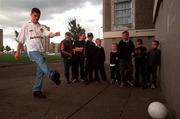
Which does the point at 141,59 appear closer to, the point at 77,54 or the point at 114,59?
the point at 114,59

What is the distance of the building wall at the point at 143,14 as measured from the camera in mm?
34812

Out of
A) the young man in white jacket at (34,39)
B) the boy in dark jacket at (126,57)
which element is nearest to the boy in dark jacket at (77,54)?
the boy in dark jacket at (126,57)

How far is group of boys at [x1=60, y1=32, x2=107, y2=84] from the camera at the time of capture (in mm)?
12852

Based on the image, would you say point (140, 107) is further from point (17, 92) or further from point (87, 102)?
point (17, 92)

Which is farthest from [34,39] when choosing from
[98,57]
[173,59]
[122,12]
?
[122,12]

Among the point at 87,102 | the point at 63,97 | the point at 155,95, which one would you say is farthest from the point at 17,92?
the point at 155,95

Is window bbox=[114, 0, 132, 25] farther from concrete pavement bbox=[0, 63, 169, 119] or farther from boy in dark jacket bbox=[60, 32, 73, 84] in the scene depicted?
concrete pavement bbox=[0, 63, 169, 119]

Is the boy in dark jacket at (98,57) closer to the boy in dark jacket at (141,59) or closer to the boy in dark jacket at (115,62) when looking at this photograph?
the boy in dark jacket at (115,62)

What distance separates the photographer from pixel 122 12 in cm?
3725

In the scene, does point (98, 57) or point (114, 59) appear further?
point (98, 57)

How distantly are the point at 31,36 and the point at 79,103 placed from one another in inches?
78.2

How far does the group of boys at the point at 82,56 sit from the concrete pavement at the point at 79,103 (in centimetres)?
172

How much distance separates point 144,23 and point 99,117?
2885cm

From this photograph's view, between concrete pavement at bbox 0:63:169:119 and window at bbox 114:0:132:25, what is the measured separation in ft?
85.2
